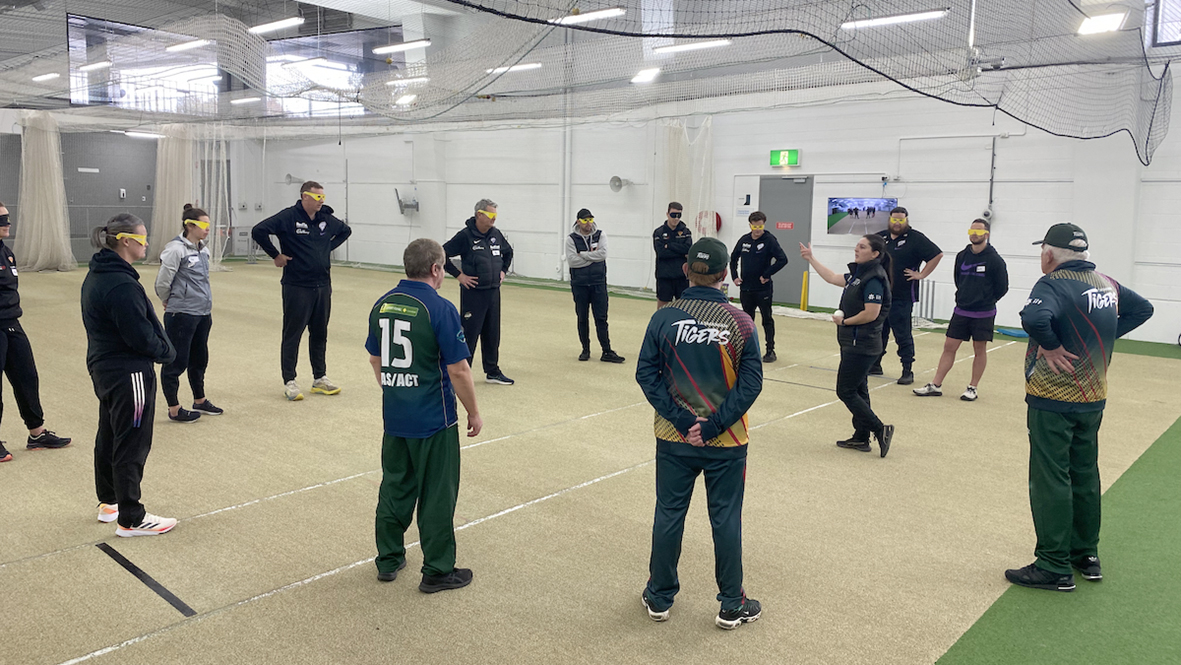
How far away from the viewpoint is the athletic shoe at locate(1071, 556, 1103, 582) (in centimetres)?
354

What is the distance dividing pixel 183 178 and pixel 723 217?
13.2 meters

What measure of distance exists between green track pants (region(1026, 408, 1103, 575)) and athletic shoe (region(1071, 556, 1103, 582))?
125 mm

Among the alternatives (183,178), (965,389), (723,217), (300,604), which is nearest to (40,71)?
(183,178)

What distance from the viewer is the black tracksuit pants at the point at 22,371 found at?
5008 mm

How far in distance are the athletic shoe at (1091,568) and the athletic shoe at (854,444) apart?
198 cm

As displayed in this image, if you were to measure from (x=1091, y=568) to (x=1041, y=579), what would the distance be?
0.29 metres

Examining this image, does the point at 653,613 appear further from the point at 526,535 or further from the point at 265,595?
the point at 265,595

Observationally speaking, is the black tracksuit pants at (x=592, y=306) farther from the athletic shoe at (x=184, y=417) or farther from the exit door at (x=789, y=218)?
the exit door at (x=789, y=218)

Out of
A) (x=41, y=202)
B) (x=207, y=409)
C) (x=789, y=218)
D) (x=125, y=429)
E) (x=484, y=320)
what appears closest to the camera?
(x=125, y=429)

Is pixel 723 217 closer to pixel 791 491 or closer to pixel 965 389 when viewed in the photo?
pixel 965 389

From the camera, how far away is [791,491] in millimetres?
4711

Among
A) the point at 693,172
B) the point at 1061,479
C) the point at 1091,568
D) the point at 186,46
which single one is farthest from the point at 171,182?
the point at 1091,568

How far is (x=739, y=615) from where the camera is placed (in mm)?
3084

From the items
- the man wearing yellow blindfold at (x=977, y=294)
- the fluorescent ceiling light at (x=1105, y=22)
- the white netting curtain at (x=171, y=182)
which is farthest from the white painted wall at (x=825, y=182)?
the man wearing yellow blindfold at (x=977, y=294)
